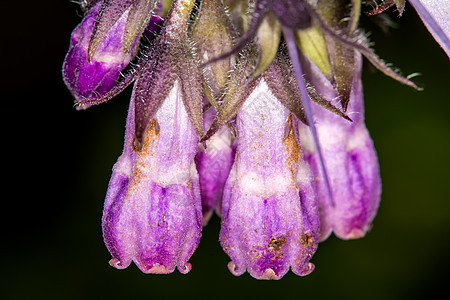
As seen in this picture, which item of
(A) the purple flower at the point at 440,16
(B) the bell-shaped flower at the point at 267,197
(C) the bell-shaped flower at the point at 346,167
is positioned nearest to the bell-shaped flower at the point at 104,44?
(B) the bell-shaped flower at the point at 267,197

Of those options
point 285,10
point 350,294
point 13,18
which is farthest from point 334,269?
point 285,10

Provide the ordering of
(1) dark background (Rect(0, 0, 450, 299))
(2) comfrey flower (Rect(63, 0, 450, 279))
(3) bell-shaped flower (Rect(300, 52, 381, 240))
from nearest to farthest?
1. (2) comfrey flower (Rect(63, 0, 450, 279))
2. (3) bell-shaped flower (Rect(300, 52, 381, 240))
3. (1) dark background (Rect(0, 0, 450, 299))

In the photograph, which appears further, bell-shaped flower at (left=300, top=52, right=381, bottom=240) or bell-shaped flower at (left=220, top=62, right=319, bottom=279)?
bell-shaped flower at (left=300, top=52, right=381, bottom=240)

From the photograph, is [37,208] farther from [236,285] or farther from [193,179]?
[193,179]

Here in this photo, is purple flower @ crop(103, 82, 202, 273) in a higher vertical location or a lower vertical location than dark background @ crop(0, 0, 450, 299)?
higher

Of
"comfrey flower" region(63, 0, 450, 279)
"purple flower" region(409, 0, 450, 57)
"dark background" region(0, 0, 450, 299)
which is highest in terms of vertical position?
"purple flower" region(409, 0, 450, 57)

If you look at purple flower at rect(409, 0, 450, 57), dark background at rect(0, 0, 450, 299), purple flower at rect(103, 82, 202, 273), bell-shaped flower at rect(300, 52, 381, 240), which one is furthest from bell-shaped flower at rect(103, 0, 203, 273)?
dark background at rect(0, 0, 450, 299)

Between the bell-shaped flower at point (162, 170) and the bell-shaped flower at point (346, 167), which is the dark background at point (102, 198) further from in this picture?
the bell-shaped flower at point (162, 170)

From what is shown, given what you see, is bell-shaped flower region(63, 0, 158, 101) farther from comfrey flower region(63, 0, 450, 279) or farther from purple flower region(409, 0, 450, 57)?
purple flower region(409, 0, 450, 57)
